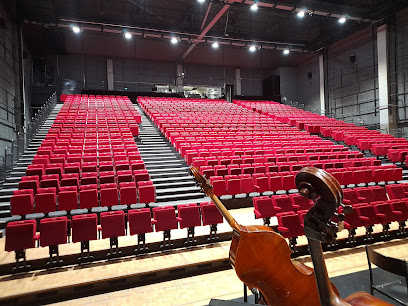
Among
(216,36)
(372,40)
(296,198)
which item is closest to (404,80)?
(372,40)

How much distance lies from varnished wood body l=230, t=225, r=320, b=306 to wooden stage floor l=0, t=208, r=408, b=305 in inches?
44.5

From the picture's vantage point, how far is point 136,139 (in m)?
6.26

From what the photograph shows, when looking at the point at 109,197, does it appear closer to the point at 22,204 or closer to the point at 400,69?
the point at 22,204

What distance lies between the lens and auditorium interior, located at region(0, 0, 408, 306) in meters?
1.98

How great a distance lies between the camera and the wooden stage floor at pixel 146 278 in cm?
206

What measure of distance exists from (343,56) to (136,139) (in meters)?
8.88

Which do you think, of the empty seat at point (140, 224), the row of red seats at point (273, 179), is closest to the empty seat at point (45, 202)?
the empty seat at point (140, 224)

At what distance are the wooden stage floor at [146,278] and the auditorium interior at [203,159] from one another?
1 cm

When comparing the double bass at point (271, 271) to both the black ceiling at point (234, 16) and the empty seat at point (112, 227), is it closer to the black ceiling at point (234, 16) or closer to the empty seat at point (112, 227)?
the empty seat at point (112, 227)

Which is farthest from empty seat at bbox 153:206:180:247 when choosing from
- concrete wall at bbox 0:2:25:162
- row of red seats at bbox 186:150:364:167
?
concrete wall at bbox 0:2:25:162

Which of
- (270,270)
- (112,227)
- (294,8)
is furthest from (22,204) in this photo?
(294,8)

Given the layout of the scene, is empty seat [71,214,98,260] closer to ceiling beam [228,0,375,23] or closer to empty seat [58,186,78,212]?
Answer: empty seat [58,186,78,212]

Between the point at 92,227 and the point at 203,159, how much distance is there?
255cm

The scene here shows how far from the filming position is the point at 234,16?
33.3 ft
